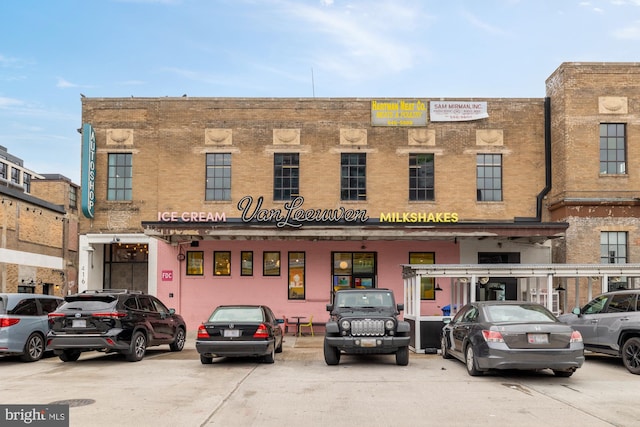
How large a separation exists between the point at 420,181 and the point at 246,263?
7619 millimetres

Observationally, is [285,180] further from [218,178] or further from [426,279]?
[426,279]

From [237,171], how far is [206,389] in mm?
15162

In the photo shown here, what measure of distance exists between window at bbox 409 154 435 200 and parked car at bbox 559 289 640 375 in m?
10.7

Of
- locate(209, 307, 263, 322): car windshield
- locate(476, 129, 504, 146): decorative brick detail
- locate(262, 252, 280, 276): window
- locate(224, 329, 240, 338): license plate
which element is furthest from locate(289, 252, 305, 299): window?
locate(224, 329, 240, 338): license plate

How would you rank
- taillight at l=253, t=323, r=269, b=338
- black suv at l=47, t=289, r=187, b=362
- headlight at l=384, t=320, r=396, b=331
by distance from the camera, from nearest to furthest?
headlight at l=384, t=320, r=396, b=331
taillight at l=253, t=323, r=269, b=338
black suv at l=47, t=289, r=187, b=362

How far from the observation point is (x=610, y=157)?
24297 millimetres

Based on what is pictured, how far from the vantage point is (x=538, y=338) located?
11.5m

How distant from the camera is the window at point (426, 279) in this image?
24844 millimetres

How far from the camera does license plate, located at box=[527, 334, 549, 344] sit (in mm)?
11453

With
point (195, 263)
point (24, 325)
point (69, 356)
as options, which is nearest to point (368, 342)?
point (69, 356)

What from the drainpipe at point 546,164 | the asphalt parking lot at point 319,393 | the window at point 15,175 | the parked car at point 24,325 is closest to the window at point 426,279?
the drainpipe at point 546,164

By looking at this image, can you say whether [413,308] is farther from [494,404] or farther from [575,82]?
[575,82]

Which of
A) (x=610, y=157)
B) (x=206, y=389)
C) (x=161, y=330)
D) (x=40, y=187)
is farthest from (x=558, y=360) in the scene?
(x=40, y=187)

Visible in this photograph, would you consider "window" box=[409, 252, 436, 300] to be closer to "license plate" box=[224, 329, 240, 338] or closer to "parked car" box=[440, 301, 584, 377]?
"license plate" box=[224, 329, 240, 338]
